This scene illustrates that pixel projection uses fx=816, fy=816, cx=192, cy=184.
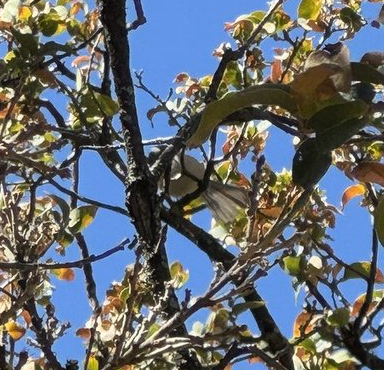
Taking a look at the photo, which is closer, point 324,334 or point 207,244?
point 324,334

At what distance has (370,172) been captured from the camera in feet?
2.98

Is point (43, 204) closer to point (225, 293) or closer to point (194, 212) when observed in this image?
point (194, 212)

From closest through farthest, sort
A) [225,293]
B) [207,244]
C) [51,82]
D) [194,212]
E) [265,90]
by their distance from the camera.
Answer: [265,90] < [225,293] < [207,244] < [51,82] < [194,212]

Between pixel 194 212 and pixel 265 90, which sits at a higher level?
pixel 194 212

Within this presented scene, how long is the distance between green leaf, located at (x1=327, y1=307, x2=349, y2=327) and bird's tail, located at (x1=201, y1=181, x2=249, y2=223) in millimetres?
501

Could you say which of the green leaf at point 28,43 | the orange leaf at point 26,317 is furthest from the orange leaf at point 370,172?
the orange leaf at point 26,317

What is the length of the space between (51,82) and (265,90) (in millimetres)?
1107

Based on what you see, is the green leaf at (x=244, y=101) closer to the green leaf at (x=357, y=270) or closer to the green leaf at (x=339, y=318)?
the green leaf at (x=339, y=318)

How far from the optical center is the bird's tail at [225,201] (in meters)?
1.86

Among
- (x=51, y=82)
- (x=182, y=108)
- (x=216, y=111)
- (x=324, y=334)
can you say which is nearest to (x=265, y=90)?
(x=216, y=111)

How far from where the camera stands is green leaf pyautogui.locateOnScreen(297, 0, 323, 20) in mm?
1888

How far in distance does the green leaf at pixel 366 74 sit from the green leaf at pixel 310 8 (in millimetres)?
1238

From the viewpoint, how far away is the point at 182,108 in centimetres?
196

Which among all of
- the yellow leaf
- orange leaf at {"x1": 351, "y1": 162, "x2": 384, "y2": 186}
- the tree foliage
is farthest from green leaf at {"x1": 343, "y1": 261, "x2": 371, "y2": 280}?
the yellow leaf
